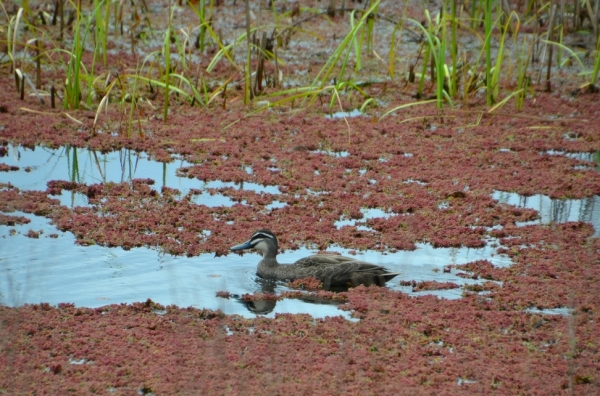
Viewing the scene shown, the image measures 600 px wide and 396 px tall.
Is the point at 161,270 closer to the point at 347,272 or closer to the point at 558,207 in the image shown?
the point at 347,272

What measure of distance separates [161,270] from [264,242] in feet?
A: 3.01

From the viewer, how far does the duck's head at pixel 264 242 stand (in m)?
7.85

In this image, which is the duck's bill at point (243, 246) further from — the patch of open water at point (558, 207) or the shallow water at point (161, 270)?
the patch of open water at point (558, 207)

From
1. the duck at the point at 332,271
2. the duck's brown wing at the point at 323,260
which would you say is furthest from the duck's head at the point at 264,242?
the duck's brown wing at the point at 323,260

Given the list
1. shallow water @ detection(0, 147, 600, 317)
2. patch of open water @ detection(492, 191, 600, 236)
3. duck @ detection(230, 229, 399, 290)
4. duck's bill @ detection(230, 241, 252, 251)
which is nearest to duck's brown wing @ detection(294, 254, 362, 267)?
duck @ detection(230, 229, 399, 290)

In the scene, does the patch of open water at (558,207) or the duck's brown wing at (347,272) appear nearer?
the duck's brown wing at (347,272)

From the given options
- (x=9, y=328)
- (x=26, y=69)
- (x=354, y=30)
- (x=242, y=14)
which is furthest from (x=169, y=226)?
(x=242, y=14)

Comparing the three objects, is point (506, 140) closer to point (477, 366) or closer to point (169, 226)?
point (169, 226)

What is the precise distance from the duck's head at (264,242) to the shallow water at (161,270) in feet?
0.69

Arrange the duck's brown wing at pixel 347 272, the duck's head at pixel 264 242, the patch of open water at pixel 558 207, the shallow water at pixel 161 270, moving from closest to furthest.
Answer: the shallow water at pixel 161 270, the duck's brown wing at pixel 347 272, the duck's head at pixel 264 242, the patch of open water at pixel 558 207

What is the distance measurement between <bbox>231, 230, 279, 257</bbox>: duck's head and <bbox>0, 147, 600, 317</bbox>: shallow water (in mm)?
211

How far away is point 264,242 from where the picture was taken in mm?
7855

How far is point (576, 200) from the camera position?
31.6ft

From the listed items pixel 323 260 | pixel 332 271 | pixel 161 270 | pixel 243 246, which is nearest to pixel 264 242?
pixel 243 246
